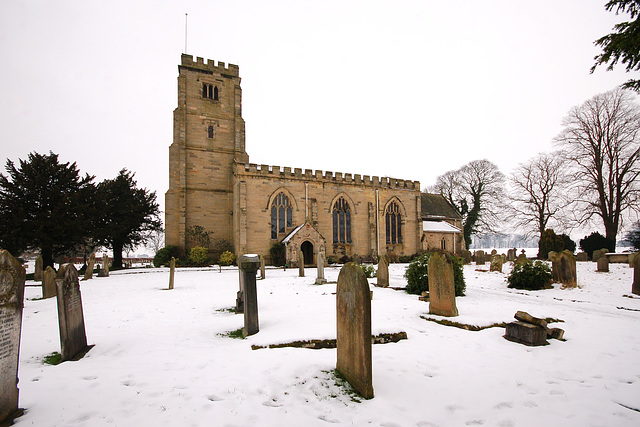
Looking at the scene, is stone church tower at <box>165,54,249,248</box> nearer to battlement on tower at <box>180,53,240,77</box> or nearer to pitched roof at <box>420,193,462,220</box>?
battlement on tower at <box>180,53,240,77</box>

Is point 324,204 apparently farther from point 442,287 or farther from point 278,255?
point 442,287

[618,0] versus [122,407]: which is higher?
[618,0]

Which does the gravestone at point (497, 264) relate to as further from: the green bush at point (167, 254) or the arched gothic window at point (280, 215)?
the green bush at point (167, 254)

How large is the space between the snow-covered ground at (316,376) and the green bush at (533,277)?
511 cm

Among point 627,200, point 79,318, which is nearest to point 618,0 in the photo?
point 79,318

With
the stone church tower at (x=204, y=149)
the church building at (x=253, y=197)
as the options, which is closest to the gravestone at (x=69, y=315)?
the church building at (x=253, y=197)

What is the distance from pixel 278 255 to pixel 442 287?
1789 cm

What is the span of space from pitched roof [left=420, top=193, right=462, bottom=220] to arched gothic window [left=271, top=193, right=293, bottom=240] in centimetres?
1550

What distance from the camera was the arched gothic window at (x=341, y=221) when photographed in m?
26.7

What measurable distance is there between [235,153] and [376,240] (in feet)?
47.9

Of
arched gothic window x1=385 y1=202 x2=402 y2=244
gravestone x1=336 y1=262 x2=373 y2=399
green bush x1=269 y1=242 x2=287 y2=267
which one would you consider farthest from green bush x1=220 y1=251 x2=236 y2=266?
gravestone x1=336 y1=262 x2=373 y2=399

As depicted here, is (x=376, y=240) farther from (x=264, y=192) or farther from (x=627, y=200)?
(x=627, y=200)

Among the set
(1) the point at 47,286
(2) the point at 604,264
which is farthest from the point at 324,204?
(1) the point at 47,286

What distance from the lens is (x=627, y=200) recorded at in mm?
20406
